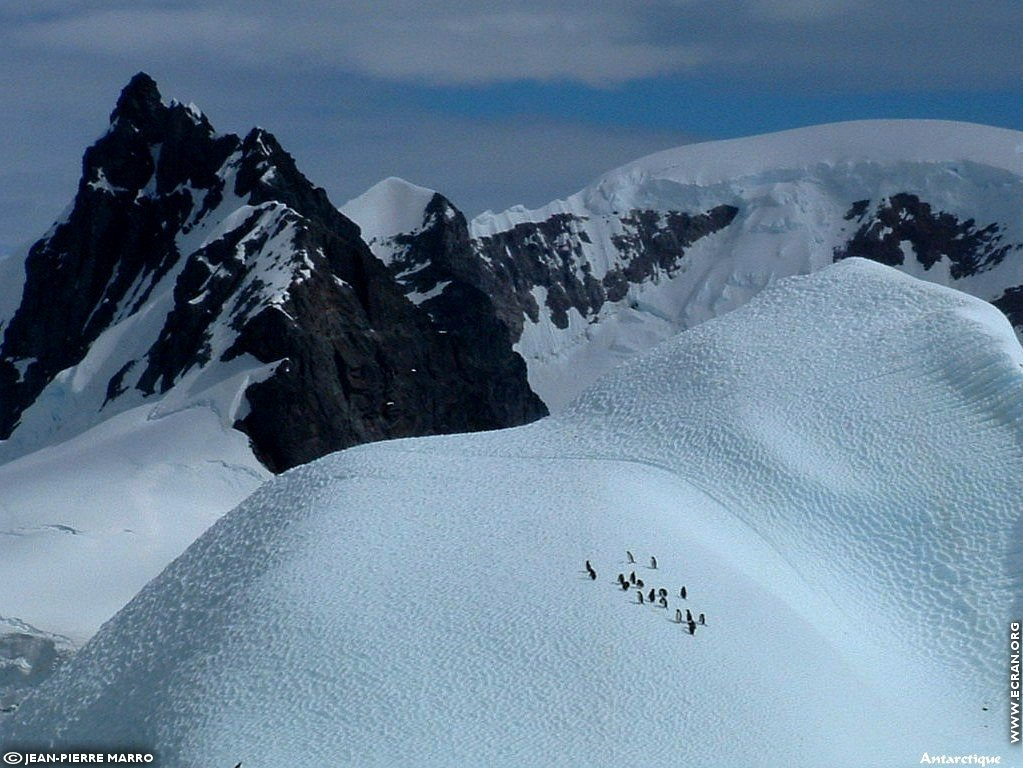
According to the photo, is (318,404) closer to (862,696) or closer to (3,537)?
(3,537)

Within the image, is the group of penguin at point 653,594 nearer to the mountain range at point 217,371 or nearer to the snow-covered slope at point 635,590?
the snow-covered slope at point 635,590

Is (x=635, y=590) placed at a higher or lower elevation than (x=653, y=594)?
lower

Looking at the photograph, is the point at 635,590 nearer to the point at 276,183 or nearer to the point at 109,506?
Answer: the point at 109,506

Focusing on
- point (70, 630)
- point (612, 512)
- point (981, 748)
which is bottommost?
point (70, 630)

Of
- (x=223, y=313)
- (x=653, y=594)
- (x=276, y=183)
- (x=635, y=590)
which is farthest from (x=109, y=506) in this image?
(x=653, y=594)

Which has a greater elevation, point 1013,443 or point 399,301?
point 1013,443

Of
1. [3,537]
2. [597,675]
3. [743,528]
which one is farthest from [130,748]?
[3,537]

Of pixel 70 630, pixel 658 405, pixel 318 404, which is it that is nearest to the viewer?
pixel 658 405
